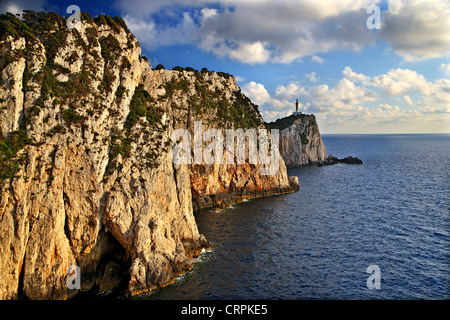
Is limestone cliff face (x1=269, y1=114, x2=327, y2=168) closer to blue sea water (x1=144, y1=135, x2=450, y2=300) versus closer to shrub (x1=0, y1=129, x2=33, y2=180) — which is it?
blue sea water (x1=144, y1=135, x2=450, y2=300)

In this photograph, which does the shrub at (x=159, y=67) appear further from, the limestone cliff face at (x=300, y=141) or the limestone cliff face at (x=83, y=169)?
the limestone cliff face at (x=300, y=141)

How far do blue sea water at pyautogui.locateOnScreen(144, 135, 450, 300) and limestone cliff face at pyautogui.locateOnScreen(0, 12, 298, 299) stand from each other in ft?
16.3

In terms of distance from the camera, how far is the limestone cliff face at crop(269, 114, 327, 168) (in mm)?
128000

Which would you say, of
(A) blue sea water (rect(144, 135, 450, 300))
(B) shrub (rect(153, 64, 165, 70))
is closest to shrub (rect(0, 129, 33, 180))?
(A) blue sea water (rect(144, 135, 450, 300))

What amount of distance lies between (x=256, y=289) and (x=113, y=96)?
29.8m

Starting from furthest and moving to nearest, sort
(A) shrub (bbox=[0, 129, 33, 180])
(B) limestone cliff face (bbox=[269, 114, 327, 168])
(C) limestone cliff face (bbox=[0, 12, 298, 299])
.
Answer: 1. (B) limestone cliff face (bbox=[269, 114, 327, 168])
2. (C) limestone cliff face (bbox=[0, 12, 298, 299])
3. (A) shrub (bbox=[0, 129, 33, 180])

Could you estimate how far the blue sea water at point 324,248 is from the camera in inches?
1212

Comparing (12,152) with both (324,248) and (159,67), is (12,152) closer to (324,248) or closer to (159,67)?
(159,67)

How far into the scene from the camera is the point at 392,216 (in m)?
54.9

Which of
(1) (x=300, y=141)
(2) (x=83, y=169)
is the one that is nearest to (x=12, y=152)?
(2) (x=83, y=169)

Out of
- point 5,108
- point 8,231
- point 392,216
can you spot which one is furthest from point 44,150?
point 392,216

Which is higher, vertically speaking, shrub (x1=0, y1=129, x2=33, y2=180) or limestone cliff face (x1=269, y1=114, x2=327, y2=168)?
limestone cliff face (x1=269, y1=114, x2=327, y2=168)

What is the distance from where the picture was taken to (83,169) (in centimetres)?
3130

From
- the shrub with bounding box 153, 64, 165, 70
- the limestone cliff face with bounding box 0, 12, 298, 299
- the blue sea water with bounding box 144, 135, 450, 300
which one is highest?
the shrub with bounding box 153, 64, 165, 70
